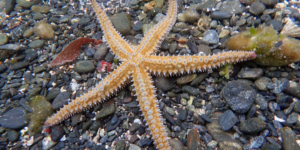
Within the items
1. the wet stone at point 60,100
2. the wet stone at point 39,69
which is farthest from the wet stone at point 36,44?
the wet stone at point 60,100

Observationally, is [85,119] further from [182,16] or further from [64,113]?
[182,16]

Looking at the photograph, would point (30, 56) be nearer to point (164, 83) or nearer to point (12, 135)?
point (12, 135)

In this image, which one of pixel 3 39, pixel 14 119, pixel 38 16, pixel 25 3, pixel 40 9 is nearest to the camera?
pixel 14 119

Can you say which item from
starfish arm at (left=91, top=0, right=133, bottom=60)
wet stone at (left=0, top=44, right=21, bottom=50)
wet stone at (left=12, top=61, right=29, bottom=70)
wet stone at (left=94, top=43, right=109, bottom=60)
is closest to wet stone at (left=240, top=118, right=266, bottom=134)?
starfish arm at (left=91, top=0, right=133, bottom=60)

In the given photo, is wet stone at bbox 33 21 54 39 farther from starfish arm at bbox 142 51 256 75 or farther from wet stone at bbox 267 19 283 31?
wet stone at bbox 267 19 283 31

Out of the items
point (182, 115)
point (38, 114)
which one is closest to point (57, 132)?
point (38, 114)

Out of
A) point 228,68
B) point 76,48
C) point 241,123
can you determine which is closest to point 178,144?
point 241,123

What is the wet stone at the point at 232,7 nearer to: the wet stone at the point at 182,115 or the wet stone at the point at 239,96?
the wet stone at the point at 239,96
